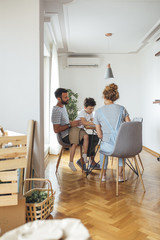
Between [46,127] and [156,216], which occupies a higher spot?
[46,127]

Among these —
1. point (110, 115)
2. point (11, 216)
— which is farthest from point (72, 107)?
point (11, 216)

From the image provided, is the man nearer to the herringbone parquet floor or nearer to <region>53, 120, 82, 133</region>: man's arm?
<region>53, 120, 82, 133</region>: man's arm

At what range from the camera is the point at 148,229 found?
204cm

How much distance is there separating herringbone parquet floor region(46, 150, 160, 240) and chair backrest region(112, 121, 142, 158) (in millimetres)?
483

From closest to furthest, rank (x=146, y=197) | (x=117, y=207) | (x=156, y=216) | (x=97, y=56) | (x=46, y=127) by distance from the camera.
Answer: (x=156, y=216), (x=117, y=207), (x=146, y=197), (x=46, y=127), (x=97, y=56)

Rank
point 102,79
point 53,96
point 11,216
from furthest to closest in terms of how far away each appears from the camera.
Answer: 1. point 102,79
2. point 53,96
3. point 11,216

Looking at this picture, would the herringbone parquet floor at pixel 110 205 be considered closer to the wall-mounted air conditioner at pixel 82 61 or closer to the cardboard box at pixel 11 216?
the cardboard box at pixel 11 216

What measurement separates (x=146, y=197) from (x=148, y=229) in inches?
31.4

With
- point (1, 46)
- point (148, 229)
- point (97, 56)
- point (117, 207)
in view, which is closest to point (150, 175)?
point (117, 207)

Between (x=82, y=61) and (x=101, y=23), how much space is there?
2346 millimetres

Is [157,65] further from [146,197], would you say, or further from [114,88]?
[146,197]

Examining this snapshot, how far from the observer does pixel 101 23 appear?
4.85 meters

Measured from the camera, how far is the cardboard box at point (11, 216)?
6.10 ft

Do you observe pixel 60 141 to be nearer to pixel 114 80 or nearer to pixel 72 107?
pixel 72 107
